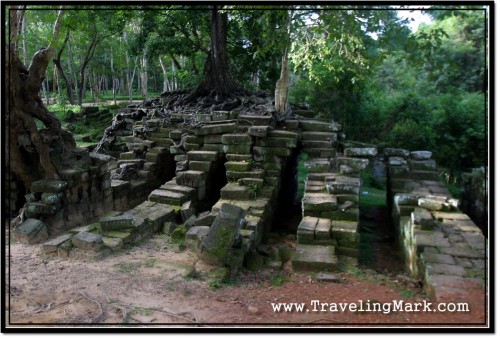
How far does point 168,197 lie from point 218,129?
2.32 metres

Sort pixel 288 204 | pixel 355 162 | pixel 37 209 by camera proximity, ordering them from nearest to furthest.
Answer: pixel 37 209, pixel 355 162, pixel 288 204

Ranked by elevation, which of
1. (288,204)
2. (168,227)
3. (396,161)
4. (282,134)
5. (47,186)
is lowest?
(288,204)

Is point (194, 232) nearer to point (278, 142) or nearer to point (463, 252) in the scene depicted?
point (278, 142)

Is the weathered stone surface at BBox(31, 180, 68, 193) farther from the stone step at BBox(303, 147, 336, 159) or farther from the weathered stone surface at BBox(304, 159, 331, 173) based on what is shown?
the stone step at BBox(303, 147, 336, 159)

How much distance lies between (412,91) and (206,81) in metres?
8.12

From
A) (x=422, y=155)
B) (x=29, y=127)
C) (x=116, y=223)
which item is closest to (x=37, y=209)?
(x=29, y=127)

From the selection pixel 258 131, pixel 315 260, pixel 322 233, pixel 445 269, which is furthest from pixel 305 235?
pixel 258 131

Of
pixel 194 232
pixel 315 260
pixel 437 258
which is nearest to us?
pixel 437 258

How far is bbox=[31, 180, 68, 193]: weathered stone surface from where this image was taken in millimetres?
7914

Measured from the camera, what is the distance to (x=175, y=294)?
5289 millimetres

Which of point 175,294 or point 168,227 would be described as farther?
point 168,227

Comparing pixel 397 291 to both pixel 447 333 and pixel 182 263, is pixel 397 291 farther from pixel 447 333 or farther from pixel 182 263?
pixel 182 263

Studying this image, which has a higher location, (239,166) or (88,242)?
(239,166)

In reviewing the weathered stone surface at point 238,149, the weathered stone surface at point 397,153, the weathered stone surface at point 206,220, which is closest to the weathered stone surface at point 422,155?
the weathered stone surface at point 397,153
